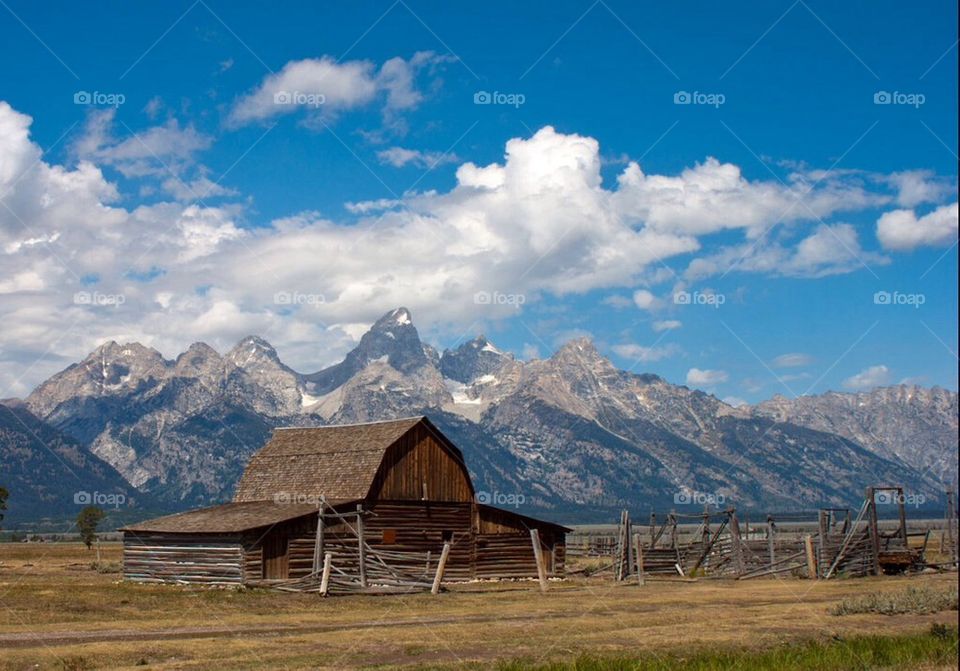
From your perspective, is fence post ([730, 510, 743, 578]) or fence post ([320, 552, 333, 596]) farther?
fence post ([730, 510, 743, 578])

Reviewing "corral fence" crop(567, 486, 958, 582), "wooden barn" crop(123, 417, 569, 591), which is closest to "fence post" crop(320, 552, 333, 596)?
"wooden barn" crop(123, 417, 569, 591)

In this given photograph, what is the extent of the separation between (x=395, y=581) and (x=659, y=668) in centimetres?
2822

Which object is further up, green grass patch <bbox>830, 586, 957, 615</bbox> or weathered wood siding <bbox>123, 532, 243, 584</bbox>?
weathered wood siding <bbox>123, 532, 243, 584</bbox>

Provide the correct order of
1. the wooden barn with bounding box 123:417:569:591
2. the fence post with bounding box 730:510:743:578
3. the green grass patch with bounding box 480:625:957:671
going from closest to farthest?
the green grass patch with bounding box 480:625:957:671
the wooden barn with bounding box 123:417:569:591
the fence post with bounding box 730:510:743:578

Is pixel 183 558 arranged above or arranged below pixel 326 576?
above

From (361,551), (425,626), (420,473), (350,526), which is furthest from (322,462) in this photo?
(425,626)

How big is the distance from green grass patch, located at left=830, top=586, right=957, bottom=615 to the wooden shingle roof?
2384 cm

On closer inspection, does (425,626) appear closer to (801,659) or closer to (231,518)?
(801,659)

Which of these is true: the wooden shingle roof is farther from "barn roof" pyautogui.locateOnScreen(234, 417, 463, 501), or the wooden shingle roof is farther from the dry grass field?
the dry grass field

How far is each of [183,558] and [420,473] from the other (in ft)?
38.7

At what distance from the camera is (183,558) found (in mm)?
48781

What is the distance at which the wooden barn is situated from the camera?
154 feet

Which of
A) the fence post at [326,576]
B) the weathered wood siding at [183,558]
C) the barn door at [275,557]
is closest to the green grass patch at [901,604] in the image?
the fence post at [326,576]

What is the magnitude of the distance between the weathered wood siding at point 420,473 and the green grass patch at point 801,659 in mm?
29322
